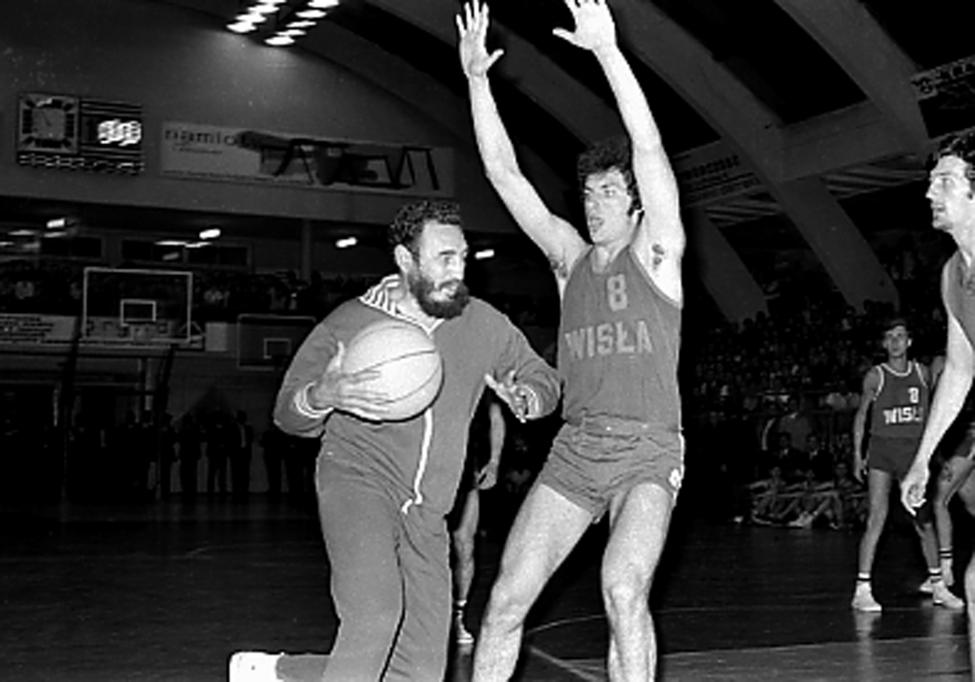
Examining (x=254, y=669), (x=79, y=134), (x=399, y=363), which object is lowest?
(x=254, y=669)

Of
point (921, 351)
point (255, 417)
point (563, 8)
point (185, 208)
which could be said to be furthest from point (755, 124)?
point (255, 417)

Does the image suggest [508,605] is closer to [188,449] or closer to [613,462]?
[613,462]

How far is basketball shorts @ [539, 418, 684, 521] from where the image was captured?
211 inches

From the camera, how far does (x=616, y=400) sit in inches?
213

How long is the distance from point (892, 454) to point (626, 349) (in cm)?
550

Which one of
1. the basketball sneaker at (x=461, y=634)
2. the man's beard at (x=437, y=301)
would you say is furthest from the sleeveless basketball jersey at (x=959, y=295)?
the basketball sneaker at (x=461, y=634)

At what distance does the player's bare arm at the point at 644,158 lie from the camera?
520 cm

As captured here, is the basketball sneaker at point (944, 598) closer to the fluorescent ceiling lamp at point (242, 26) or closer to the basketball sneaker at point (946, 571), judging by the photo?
the basketball sneaker at point (946, 571)

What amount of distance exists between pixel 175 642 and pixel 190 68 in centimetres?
2559

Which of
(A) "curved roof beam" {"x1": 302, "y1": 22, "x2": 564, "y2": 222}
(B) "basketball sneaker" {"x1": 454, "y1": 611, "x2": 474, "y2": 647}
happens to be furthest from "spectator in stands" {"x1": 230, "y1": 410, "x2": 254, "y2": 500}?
(B) "basketball sneaker" {"x1": 454, "y1": 611, "x2": 474, "y2": 647}

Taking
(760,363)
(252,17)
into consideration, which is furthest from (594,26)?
(252,17)

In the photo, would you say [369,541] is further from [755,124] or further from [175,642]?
[755,124]

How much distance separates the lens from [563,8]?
26922mm

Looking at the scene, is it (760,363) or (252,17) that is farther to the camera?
(252,17)
